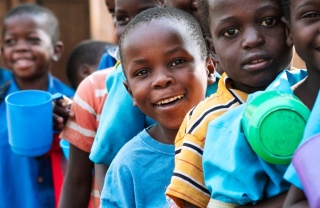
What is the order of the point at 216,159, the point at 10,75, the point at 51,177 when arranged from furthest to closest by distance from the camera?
the point at 10,75, the point at 51,177, the point at 216,159

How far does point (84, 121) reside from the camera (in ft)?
13.3

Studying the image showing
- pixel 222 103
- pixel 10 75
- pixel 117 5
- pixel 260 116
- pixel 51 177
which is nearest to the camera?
pixel 260 116

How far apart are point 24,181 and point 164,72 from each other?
2.08m

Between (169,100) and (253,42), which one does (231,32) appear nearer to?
(253,42)

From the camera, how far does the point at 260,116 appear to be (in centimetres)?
213

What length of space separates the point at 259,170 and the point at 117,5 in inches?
67.6

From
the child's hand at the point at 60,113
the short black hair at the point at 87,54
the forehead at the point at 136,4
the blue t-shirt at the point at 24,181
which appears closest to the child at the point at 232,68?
the forehead at the point at 136,4

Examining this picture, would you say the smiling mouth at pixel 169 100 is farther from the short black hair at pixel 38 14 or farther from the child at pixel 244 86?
the short black hair at pixel 38 14

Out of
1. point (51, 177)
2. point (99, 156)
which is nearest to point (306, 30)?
point (99, 156)

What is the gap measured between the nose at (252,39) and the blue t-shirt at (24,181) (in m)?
2.37

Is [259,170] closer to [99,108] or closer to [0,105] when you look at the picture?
[99,108]

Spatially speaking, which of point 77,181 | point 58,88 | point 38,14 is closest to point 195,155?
point 77,181

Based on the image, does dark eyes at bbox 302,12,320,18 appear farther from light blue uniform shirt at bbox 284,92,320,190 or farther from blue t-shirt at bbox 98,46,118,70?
blue t-shirt at bbox 98,46,118,70

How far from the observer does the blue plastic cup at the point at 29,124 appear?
163 inches
